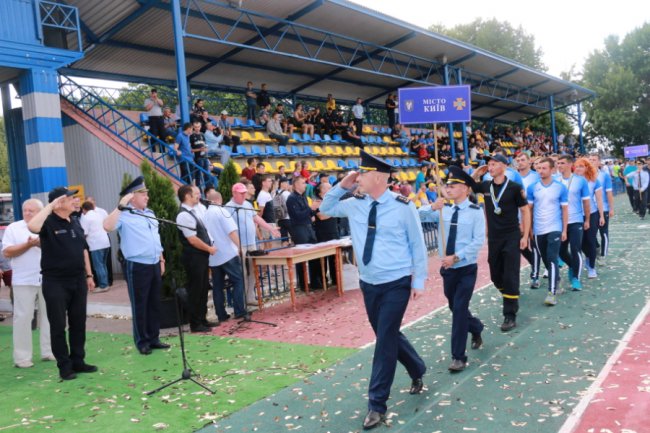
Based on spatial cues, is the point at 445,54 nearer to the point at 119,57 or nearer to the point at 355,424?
the point at 119,57

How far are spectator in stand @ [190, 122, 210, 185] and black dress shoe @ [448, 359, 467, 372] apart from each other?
9.22 meters

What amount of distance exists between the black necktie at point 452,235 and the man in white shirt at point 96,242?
313 inches

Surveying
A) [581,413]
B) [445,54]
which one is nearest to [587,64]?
[445,54]

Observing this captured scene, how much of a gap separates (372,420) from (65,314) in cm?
347

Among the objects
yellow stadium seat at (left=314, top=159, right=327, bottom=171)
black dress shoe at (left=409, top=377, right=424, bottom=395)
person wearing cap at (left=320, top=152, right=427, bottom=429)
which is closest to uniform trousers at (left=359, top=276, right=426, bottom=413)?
person wearing cap at (left=320, top=152, right=427, bottom=429)

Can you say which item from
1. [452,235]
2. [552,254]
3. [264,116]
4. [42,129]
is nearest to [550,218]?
[552,254]

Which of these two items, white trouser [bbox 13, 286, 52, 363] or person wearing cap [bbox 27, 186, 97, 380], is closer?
person wearing cap [bbox 27, 186, 97, 380]

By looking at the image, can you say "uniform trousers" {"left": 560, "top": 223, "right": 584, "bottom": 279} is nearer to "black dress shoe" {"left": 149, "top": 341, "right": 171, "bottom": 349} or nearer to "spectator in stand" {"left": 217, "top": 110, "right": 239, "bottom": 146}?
"black dress shoe" {"left": 149, "top": 341, "right": 171, "bottom": 349}

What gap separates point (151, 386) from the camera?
532 cm

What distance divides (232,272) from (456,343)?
145 inches

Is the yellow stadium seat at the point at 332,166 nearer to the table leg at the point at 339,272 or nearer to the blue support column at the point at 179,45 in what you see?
the blue support column at the point at 179,45

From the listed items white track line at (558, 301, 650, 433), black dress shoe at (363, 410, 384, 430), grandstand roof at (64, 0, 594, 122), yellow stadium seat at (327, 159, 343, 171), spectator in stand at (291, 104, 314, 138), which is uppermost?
grandstand roof at (64, 0, 594, 122)

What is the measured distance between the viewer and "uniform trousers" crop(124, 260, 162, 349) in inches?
256

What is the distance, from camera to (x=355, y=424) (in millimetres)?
4070
